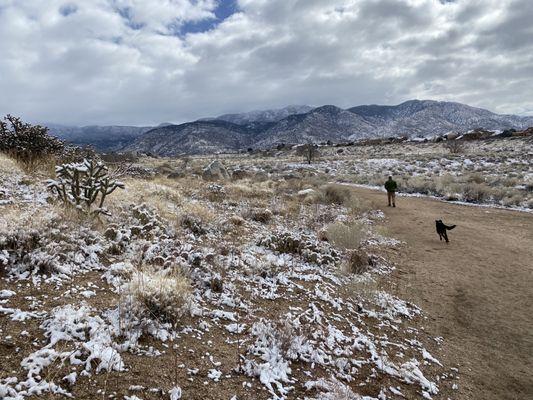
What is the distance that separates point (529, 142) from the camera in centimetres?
4656

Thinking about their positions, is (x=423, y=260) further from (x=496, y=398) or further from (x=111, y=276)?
(x=111, y=276)

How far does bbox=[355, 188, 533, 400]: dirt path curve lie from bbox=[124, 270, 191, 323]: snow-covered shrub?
376 centimetres

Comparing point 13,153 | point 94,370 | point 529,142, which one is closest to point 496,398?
point 94,370

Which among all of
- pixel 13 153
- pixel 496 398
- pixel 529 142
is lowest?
pixel 496 398

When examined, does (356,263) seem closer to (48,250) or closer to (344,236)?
(344,236)

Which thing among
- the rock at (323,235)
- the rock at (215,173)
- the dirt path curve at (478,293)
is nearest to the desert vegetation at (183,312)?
the dirt path curve at (478,293)

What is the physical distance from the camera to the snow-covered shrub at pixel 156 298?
4.50 metres

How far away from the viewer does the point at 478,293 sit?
745cm

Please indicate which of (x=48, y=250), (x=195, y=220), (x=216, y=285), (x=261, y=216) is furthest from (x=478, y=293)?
(x=48, y=250)

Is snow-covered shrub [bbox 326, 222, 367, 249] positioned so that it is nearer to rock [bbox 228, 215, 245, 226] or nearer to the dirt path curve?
the dirt path curve

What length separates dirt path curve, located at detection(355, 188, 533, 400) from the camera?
4926 mm

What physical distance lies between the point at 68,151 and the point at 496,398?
45.4 feet

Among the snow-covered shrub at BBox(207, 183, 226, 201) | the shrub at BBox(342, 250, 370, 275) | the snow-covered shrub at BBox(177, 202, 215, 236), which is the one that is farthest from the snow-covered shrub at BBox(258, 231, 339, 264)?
the snow-covered shrub at BBox(207, 183, 226, 201)

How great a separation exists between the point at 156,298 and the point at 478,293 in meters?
6.56
